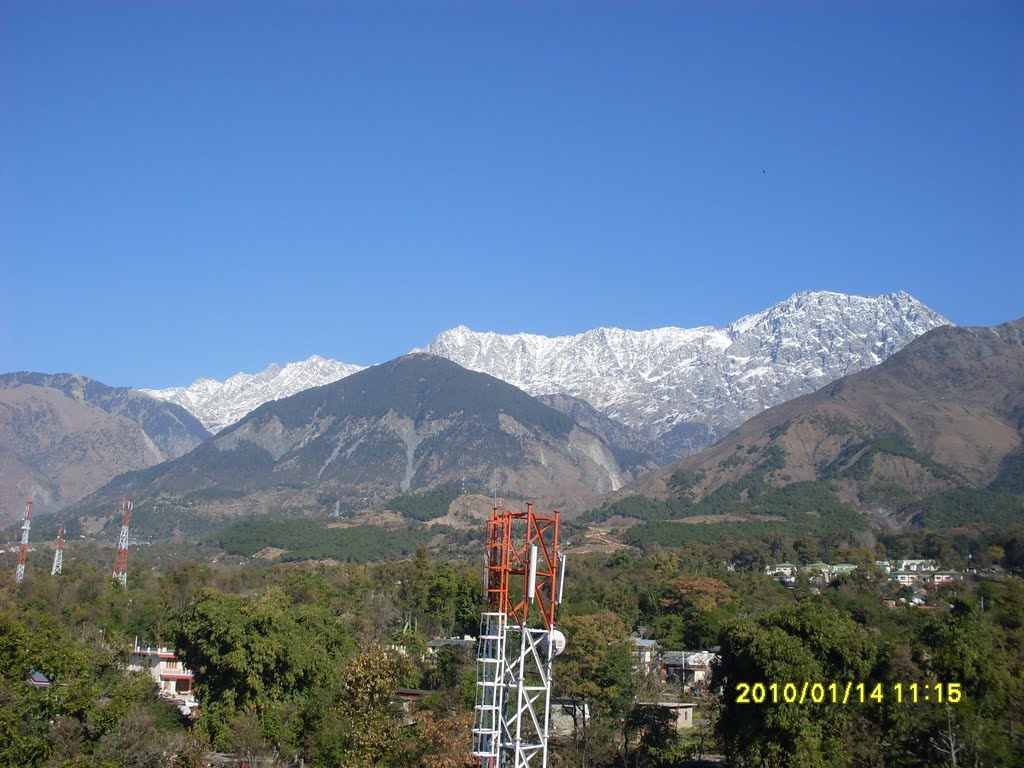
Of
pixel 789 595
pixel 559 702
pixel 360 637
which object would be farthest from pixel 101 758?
pixel 789 595

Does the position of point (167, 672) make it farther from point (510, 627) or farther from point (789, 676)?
point (789, 676)

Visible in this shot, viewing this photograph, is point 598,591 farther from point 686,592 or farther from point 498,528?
point 498,528

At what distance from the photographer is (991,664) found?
42844mm

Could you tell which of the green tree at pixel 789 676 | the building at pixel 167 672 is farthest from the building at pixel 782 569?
the green tree at pixel 789 676

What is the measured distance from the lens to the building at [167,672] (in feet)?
235

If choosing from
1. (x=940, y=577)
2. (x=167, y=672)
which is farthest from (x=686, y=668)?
(x=940, y=577)

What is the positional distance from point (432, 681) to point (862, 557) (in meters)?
95.8
